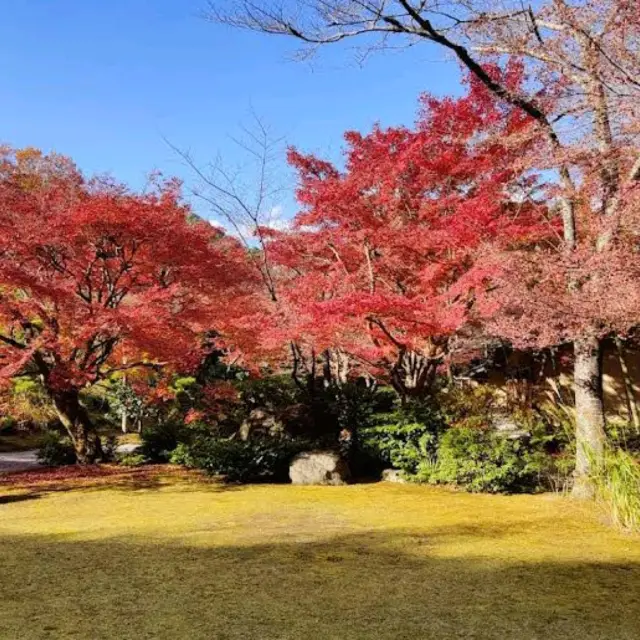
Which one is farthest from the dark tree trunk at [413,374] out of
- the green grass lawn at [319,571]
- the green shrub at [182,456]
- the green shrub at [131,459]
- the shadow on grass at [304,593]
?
the shadow on grass at [304,593]

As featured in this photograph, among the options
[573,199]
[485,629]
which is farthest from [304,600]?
[573,199]

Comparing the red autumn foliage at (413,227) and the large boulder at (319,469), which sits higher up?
the red autumn foliage at (413,227)

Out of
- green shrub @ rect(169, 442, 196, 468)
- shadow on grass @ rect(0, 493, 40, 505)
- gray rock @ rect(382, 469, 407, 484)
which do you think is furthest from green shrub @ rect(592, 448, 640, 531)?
shadow on grass @ rect(0, 493, 40, 505)

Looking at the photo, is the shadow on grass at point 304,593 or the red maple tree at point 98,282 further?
the red maple tree at point 98,282

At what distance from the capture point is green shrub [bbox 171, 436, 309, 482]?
962 cm

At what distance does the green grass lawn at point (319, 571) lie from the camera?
3.36m

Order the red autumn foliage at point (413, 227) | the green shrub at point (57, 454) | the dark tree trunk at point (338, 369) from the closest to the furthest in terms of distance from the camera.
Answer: the red autumn foliage at point (413, 227) < the green shrub at point (57, 454) < the dark tree trunk at point (338, 369)

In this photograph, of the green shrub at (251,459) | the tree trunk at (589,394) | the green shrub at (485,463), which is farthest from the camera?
the green shrub at (251,459)

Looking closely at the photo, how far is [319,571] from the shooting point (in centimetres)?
445

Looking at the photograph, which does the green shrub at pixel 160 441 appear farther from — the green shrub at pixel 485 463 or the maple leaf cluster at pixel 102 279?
the green shrub at pixel 485 463

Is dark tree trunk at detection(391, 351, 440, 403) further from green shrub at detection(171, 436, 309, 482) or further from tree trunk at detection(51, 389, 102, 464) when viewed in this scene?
tree trunk at detection(51, 389, 102, 464)

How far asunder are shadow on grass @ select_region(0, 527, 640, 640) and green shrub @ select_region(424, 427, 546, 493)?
3.28 meters

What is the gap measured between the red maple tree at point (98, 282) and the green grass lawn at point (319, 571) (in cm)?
305

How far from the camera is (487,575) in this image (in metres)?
4.30
